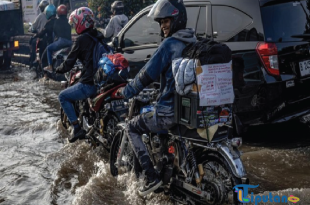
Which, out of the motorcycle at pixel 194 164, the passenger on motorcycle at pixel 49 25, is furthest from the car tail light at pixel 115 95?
the passenger on motorcycle at pixel 49 25

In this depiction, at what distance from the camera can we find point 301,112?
20.3 feet

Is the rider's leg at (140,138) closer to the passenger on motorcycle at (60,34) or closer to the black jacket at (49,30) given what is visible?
the passenger on motorcycle at (60,34)

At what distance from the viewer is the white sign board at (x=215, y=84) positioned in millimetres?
3896

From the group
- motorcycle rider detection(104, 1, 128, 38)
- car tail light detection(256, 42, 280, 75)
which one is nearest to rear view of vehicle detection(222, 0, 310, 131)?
car tail light detection(256, 42, 280, 75)

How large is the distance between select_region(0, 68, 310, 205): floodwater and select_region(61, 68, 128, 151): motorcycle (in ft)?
0.93

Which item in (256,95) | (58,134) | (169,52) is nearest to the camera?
(169,52)

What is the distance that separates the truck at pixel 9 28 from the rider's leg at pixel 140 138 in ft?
39.5

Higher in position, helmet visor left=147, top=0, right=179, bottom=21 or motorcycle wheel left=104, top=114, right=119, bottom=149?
helmet visor left=147, top=0, right=179, bottom=21

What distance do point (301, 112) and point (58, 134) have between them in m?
3.73

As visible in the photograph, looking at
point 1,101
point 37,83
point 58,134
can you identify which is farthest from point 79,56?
point 37,83

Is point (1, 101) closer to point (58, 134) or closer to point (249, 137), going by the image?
point (58, 134)

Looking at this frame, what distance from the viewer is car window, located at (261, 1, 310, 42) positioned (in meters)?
5.94

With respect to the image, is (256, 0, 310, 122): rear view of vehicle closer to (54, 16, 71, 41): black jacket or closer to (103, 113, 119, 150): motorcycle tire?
(103, 113, 119, 150): motorcycle tire

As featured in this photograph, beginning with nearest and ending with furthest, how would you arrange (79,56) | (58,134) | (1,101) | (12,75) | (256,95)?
(256,95) → (79,56) → (58,134) → (1,101) → (12,75)
